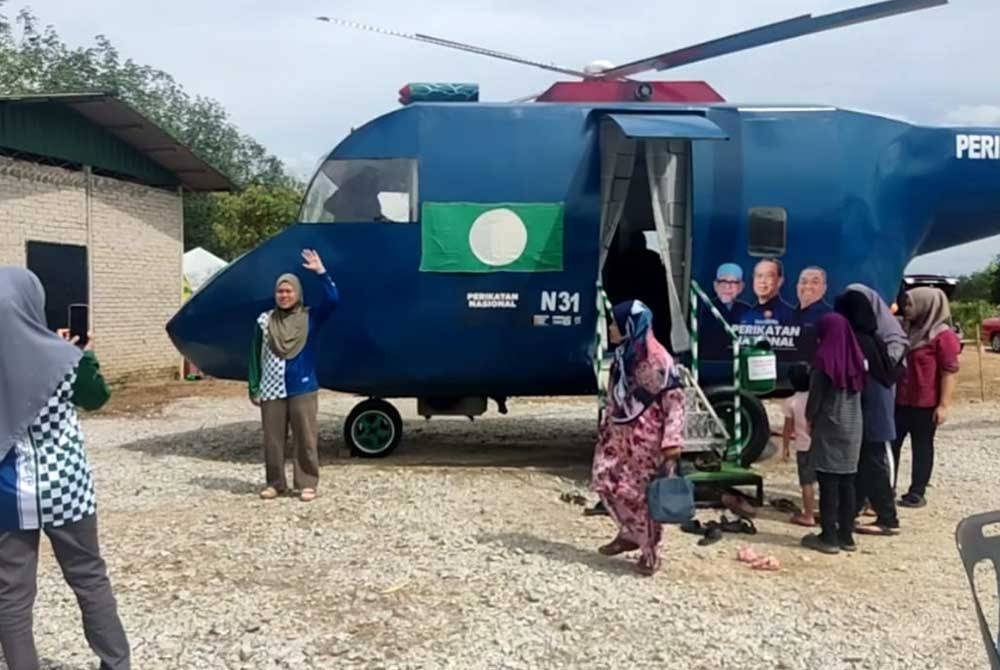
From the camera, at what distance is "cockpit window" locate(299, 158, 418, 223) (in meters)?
8.88

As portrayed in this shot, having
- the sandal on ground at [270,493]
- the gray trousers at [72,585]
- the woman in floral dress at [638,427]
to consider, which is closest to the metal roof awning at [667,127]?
the woman in floral dress at [638,427]

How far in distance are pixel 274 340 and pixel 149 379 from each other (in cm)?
1064

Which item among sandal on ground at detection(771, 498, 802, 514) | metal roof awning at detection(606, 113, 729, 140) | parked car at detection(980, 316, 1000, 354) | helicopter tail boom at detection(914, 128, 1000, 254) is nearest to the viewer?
sandal on ground at detection(771, 498, 802, 514)

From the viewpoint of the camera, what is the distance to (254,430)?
1168 centimetres

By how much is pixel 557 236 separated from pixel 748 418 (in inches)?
97.4

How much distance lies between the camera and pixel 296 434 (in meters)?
7.61

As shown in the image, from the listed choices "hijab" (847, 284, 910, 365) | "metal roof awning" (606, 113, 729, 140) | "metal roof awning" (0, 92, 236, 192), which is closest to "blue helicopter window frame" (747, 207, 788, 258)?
"metal roof awning" (606, 113, 729, 140)

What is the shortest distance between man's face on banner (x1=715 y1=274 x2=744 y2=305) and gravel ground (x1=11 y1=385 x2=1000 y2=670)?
68.9 inches

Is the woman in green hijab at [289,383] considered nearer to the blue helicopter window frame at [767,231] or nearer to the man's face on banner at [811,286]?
the blue helicopter window frame at [767,231]

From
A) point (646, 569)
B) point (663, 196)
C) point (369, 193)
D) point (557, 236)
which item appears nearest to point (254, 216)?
point (369, 193)

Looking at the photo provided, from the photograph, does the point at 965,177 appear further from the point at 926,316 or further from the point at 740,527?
the point at 740,527

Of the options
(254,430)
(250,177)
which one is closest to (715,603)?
(254,430)

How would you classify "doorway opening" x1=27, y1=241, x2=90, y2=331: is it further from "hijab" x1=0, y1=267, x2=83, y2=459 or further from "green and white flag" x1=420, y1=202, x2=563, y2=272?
"hijab" x1=0, y1=267, x2=83, y2=459

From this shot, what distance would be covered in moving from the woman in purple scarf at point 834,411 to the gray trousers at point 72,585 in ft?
14.3
